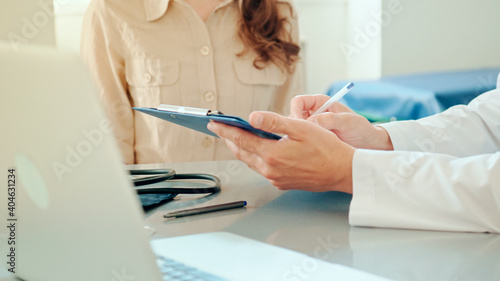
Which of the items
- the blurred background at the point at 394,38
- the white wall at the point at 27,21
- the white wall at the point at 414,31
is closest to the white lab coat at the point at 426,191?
the white wall at the point at 27,21

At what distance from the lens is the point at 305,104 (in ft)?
3.62

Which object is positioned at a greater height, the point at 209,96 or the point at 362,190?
the point at 209,96

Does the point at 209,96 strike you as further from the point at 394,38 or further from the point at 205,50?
the point at 394,38

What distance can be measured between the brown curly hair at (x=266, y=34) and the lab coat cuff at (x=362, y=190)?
829 mm

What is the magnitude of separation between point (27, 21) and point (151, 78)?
0.37m

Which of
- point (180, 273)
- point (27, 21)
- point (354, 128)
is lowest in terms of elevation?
point (180, 273)

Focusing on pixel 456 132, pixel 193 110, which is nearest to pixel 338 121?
pixel 456 132

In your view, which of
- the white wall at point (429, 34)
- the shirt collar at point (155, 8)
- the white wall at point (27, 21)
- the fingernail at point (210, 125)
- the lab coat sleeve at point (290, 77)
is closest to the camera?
the fingernail at point (210, 125)

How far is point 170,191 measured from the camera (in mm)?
857

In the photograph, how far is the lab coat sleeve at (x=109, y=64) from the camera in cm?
147

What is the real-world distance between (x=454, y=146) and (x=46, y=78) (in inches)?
31.3

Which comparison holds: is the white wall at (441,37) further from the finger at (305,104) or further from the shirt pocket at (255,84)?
the finger at (305,104)

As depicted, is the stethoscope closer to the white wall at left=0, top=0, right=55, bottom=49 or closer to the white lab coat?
the white lab coat

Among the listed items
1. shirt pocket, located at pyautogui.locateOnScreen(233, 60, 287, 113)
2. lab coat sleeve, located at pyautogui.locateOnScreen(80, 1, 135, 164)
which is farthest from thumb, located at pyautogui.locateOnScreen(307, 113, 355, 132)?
lab coat sleeve, located at pyautogui.locateOnScreen(80, 1, 135, 164)
